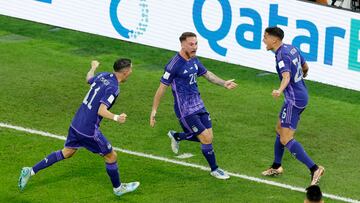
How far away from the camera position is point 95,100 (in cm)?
1491

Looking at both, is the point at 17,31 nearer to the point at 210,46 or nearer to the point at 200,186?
the point at 210,46

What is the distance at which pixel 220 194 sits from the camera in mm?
15547

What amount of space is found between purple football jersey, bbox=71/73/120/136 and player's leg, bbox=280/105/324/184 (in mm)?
2772

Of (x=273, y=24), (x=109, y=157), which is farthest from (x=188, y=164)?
(x=273, y=24)

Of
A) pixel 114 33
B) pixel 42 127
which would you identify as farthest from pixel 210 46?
pixel 42 127

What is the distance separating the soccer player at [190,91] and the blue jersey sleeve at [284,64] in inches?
33.4

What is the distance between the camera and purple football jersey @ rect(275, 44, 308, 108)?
15.7 metres

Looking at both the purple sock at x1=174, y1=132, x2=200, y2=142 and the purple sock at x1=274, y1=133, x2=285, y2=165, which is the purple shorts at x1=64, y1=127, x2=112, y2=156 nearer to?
the purple sock at x1=174, y1=132, x2=200, y2=142

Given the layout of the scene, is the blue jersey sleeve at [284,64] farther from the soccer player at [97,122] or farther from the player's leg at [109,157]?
the player's leg at [109,157]

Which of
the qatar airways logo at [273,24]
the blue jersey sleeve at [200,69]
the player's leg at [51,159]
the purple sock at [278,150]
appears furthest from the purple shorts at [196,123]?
the qatar airways logo at [273,24]

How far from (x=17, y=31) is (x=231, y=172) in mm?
9617

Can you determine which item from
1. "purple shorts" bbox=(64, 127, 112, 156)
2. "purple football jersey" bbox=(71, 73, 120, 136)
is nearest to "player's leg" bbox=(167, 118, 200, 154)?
"purple shorts" bbox=(64, 127, 112, 156)

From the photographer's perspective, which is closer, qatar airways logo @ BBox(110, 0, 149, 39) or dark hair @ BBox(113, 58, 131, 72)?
dark hair @ BBox(113, 58, 131, 72)

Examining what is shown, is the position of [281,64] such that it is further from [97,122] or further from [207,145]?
[97,122]
